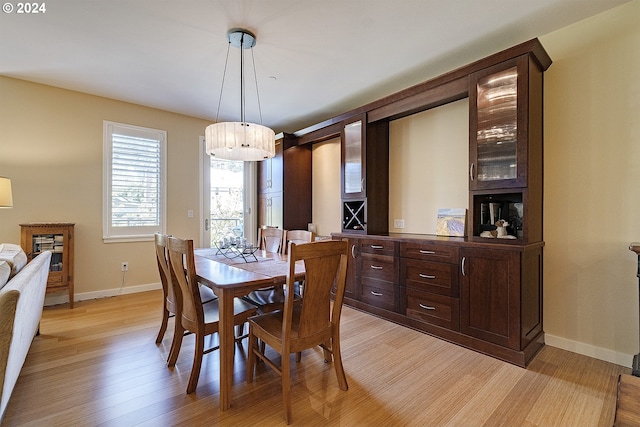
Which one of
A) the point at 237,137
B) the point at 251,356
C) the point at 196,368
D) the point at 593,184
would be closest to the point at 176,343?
the point at 196,368

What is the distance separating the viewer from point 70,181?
3734 mm

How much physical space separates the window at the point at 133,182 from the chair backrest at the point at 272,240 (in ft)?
6.64

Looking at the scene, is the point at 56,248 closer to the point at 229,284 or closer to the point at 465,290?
the point at 229,284

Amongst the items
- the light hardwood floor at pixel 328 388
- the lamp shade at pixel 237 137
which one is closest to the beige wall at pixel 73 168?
the light hardwood floor at pixel 328 388

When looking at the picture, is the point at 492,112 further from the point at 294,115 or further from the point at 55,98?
the point at 55,98

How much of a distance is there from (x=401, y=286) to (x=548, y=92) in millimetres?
2243

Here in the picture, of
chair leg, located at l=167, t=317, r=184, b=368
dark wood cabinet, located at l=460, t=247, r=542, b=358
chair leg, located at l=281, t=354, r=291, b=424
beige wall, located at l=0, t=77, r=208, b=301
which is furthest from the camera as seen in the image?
beige wall, located at l=0, t=77, r=208, b=301

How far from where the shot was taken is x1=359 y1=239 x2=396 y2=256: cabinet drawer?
3125mm

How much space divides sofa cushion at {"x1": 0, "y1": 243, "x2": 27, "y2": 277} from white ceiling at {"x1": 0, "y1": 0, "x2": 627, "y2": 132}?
1856 mm

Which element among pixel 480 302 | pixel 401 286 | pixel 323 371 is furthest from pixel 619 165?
pixel 323 371

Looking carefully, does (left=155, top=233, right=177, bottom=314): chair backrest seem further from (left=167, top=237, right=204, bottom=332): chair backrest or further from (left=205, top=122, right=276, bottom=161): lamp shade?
(left=205, top=122, right=276, bottom=161): lamp shade

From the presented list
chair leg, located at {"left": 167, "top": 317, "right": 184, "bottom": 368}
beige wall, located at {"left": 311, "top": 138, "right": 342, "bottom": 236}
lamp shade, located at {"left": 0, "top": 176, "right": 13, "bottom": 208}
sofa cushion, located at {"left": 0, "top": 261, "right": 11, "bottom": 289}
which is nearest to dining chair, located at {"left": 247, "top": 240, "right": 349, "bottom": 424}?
chair leg, located at {"left": 167, "top": 317, "right": 184, "bottom": 368}

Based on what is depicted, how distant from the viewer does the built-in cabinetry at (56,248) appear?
3.29m

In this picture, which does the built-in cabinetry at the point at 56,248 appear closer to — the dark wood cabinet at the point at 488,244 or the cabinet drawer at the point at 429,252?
the dark wood cabinet at the point at 488,244
